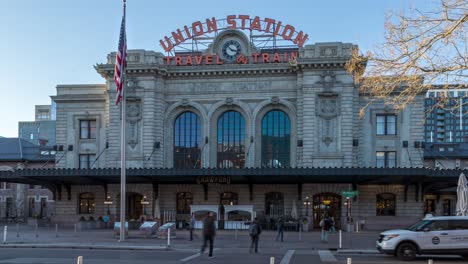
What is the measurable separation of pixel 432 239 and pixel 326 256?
4652 millimetres

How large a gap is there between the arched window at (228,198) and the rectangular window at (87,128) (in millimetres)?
15098

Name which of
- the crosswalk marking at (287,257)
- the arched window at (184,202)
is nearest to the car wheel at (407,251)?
the crosswalk marking at (287,257)

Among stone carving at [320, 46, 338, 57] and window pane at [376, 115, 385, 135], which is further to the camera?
window pane at [376, 115, 385, 135]

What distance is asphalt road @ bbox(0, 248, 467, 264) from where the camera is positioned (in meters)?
22.4

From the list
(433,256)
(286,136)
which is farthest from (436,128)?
(433,256)

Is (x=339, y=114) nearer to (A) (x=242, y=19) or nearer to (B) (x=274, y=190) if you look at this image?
(B) (x=274, y=190)

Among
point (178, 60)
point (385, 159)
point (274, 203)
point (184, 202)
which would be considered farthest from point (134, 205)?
point (385, 159)

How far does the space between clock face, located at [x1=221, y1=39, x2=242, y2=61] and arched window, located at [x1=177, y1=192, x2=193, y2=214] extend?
14.0m

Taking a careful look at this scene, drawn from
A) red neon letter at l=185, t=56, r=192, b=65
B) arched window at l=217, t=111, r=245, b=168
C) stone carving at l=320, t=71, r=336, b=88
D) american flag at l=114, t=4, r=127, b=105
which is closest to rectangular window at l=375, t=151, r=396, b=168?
stone carving at l=320, t=71, r=336, b=88

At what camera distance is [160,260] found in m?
22.7

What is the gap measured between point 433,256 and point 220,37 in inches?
1371

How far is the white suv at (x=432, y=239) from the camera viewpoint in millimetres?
23453

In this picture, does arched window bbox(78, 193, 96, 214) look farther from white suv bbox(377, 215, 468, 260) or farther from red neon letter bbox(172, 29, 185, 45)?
white suv bbox(377, 215, 468, 260)

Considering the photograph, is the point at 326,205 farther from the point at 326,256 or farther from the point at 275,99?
the point at 326,256
